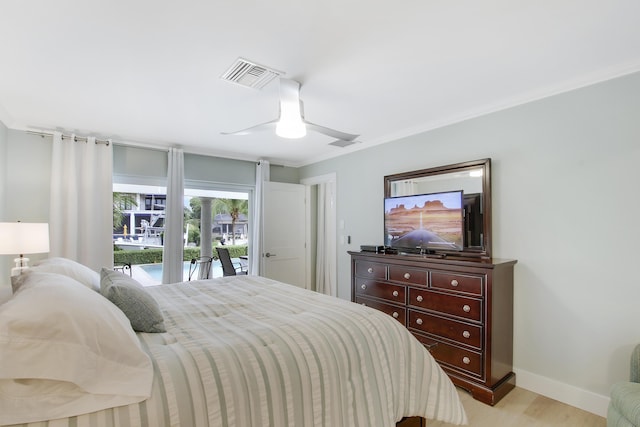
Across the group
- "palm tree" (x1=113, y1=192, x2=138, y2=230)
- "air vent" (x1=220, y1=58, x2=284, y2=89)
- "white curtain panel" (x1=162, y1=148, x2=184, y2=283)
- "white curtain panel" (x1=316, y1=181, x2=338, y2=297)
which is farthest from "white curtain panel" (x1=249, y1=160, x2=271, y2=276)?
"air vent" (x1=220, y1=58, x2=284, y2=89)

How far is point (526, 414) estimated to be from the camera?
2242 millimetres

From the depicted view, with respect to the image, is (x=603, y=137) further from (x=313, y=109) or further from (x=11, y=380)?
(x=11, y=380)

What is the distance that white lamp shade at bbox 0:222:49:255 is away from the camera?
2506mm

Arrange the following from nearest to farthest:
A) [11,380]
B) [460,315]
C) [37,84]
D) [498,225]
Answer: [11,380] < [37,84] < [460,315] < [498,225]

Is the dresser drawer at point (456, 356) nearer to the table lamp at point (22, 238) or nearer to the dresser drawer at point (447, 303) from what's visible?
the dresser drawer at point (447, 303)

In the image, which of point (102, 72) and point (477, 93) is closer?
point (102, 72)

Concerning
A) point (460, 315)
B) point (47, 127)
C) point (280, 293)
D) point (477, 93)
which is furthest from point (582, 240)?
point (47, 127)

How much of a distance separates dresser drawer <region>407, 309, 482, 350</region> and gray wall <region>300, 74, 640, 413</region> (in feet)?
1.67

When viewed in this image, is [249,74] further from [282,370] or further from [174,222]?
[174,222]

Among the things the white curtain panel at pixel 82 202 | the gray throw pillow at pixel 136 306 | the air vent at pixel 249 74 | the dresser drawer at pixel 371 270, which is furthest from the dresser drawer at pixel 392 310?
the white curtain panel at pixel 82 202

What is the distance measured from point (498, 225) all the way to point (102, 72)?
3404mm

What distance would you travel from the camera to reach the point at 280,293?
230 cm

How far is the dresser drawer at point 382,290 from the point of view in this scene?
2.98 meters

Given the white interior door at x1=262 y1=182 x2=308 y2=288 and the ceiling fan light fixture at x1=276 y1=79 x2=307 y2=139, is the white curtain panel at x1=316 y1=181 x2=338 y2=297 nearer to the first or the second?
the white interior door at x1=262 y1=182 x2=308 y2=288
